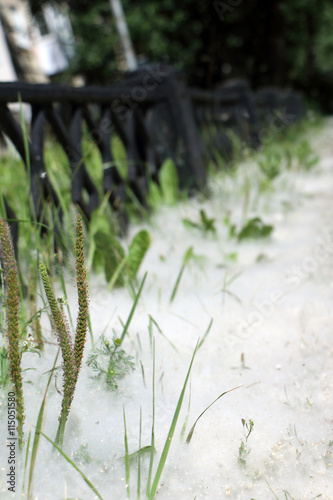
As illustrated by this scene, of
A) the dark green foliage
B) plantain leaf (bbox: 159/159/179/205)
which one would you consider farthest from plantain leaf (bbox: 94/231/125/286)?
plantain leaf (bbox: 159/159/179/205)

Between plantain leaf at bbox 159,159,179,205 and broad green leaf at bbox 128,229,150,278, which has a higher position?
plantain leaf at bbox 159,159,179,205

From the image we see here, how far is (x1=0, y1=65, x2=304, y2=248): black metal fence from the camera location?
155 centimetres

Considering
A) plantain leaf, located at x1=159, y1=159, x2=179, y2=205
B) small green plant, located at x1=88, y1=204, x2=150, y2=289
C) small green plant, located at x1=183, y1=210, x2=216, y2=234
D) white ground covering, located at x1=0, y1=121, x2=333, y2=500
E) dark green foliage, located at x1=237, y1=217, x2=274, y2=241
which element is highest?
plantain leaf, located at x1=159, y1=159, x2=179, y2=205

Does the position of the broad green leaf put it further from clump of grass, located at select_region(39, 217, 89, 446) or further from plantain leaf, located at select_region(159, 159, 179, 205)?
plantain leaf, located at select_region(159, 159, 179, 205)

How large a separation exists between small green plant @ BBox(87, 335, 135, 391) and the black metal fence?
0.64 m

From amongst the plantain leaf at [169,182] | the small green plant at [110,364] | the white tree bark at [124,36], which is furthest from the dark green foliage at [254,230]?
the white tree bark at [124,36]

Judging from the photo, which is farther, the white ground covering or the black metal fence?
the black metal fence

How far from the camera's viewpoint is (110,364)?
35.1 inches

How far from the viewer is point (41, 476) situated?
733 mm

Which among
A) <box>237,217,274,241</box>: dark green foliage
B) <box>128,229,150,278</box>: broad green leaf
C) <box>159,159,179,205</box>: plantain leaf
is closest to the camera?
<box>128,229,150,278</box>: broad green leaf

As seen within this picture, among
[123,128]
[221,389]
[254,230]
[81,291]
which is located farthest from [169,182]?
[81,291]

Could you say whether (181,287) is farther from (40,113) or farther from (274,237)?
(40,113)

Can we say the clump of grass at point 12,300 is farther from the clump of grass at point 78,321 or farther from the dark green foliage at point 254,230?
the dark green foliage at point 254,230

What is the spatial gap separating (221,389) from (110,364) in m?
0.26
